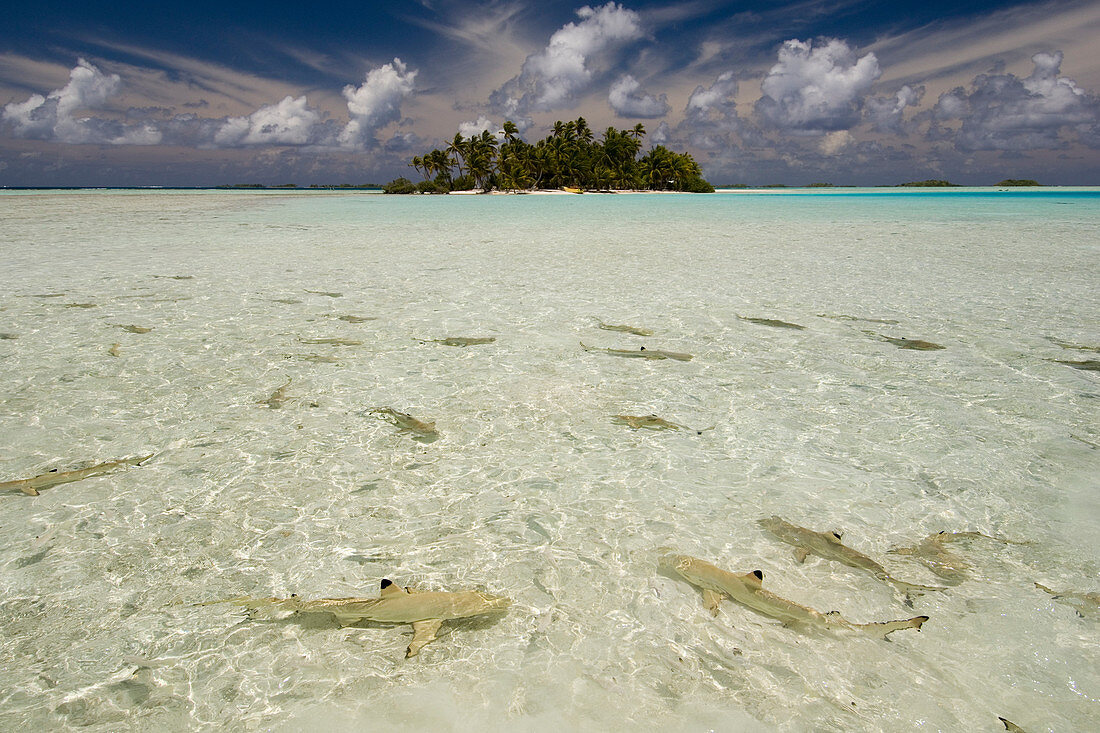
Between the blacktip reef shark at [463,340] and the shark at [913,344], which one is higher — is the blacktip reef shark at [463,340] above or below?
below

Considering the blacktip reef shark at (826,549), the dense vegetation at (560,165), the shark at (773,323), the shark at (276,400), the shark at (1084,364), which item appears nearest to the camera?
the blacktip reef shark at (826,549)

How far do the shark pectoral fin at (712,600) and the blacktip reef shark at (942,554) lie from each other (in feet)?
3.11

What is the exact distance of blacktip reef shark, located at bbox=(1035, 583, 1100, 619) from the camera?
8.02 ft

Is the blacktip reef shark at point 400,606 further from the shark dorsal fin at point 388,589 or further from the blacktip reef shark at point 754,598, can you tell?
the blacktip reef shark at point 754,598

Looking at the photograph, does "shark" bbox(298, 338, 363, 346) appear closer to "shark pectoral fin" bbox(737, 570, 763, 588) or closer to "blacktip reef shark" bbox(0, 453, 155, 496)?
"blacktip reef shark" bbox(0, 453, 155, 496)

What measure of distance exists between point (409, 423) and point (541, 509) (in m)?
1.46

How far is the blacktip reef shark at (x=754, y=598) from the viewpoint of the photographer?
238 cm

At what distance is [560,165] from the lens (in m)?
75.0

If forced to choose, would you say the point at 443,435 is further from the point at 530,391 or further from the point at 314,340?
the point at 314,340

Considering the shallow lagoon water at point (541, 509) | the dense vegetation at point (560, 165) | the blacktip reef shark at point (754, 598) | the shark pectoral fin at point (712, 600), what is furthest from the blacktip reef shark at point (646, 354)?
the dense vegetation at point (560, 165)

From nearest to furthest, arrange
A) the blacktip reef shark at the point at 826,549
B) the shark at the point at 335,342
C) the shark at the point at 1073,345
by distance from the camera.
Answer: the blacktip reef shark at the point at 826,549, the shark at the point at 1073,345, the shark at the point at 335,342

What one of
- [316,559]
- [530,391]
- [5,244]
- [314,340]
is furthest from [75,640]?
[5,244]

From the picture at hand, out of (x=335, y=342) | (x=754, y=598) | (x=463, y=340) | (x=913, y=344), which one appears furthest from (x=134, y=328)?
(x=913, y=344)

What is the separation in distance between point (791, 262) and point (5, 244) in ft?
57.2
